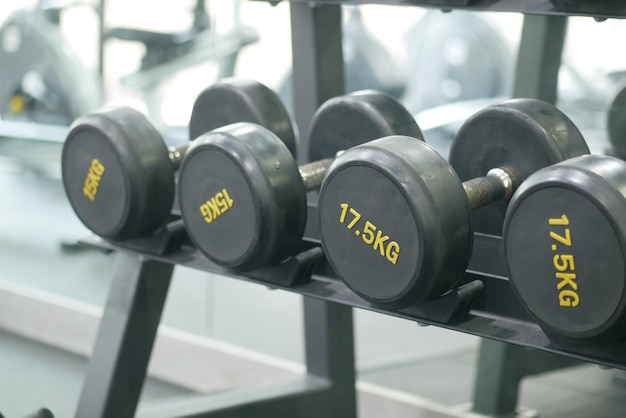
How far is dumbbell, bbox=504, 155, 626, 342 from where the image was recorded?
37.9 inches

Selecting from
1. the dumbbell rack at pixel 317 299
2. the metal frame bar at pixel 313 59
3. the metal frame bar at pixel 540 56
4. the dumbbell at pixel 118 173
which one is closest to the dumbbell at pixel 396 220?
the dumbbell rack at pixel 317 299

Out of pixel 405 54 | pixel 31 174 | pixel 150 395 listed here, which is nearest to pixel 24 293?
pixel 150 395

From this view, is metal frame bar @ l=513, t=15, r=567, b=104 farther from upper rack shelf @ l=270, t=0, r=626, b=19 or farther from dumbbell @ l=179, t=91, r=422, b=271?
dumbbell @ l=179, t=91, r=422, b=271

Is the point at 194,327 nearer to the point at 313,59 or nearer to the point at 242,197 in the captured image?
the point at 313,59

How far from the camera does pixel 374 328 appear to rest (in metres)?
2.39

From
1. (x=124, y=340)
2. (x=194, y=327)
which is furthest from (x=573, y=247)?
(x=194, y=327)

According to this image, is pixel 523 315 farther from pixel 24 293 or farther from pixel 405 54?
pixel 24 293

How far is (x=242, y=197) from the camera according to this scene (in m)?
1.25

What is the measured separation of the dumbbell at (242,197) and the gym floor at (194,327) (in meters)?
0.71

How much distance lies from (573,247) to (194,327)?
1726mm

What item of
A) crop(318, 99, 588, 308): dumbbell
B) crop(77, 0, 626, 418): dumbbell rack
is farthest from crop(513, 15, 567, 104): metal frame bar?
crop(318, 99, 588, 308): dumbbell

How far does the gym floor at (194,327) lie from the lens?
197cm

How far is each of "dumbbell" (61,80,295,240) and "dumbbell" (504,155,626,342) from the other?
569 millimetres

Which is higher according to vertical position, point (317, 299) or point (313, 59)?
point (313, 59)
